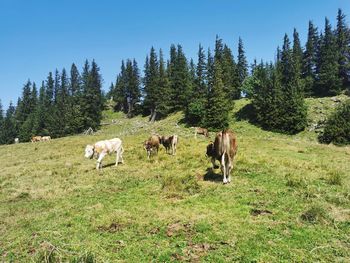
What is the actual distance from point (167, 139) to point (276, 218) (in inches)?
642

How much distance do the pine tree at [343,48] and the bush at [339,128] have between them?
35.0m

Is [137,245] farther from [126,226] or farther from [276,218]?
A: [276,218]

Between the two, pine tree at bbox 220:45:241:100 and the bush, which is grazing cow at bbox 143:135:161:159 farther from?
pine tree at bbox 220:45:241:100

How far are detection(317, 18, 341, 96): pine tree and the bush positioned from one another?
1115 inches

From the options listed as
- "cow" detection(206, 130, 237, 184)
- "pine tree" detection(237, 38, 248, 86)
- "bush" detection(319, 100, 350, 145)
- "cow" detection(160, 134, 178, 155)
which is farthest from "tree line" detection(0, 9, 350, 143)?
"cow" detection(206, 130, 237, 184)

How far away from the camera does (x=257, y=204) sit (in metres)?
11.2

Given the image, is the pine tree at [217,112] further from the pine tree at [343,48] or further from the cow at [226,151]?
the cow at [226,151]

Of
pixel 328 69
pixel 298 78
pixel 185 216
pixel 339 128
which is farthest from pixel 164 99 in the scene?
pixel 185 216

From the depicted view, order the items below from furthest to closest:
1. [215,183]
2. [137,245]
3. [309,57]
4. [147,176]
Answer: [309,57]
[147,176]
[215,183]
[137,245]

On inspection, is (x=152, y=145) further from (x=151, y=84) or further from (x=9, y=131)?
(x=9, y=131)

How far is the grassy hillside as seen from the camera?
7980 millimetres

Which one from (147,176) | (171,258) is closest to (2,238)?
(171,258)

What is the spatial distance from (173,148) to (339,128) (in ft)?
105

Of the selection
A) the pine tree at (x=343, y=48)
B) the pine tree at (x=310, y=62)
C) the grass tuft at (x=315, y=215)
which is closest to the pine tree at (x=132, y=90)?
the pine tree at (x=310, y=62)
